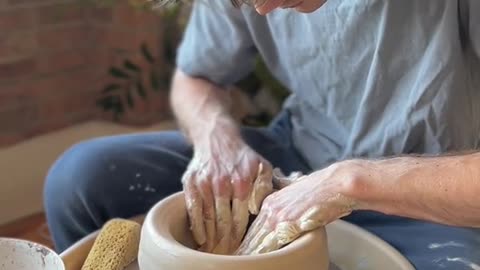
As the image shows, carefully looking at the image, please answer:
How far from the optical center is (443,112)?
1.11m

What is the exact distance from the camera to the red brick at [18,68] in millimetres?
2053

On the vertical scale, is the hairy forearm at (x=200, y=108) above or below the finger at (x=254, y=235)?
above

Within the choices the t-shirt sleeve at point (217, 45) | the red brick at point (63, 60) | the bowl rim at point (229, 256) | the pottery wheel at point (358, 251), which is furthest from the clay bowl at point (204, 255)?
the red brick at point (63, 60)

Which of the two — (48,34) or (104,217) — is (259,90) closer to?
(48,34)

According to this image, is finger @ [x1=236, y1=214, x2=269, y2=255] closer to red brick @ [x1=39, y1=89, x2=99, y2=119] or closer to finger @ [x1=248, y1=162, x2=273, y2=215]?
finger @ [x1=248, y1=162, x2=273, y2=215]

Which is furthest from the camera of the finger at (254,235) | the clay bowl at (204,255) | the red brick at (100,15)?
the red brick at (100,15)

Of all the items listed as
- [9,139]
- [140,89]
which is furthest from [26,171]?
[140,89]

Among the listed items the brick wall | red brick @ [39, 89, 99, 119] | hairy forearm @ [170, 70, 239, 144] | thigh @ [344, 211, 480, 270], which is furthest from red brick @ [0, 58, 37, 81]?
thigh @ [344, 211, 480, 270]

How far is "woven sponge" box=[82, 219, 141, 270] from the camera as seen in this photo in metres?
1.08

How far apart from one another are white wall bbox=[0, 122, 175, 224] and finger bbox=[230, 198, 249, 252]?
1079 mm

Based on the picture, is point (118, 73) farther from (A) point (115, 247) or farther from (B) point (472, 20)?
(B) point (472, 20)

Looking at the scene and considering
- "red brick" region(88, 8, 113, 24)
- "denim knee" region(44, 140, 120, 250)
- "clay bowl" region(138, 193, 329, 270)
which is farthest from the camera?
"red brick" region(88, 8, 113, 24)

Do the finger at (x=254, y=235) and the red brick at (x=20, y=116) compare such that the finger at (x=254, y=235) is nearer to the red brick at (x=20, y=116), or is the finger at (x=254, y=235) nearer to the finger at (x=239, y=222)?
the finger at (x=239, y=222)

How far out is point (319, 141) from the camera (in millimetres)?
1325
